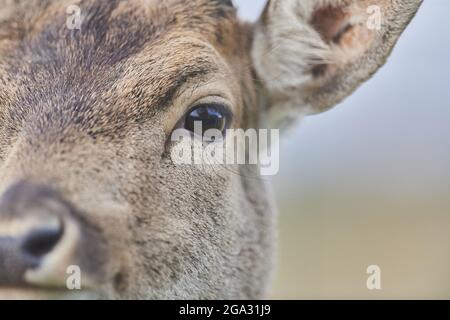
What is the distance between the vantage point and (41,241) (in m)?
3.86

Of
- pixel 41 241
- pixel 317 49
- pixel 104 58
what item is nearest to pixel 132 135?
pixel 104 58

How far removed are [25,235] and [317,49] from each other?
2675 millimetres

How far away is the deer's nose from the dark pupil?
1.25 m

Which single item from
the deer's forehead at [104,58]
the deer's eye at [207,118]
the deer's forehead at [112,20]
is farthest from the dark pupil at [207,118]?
the deer's forehead at [112,20]

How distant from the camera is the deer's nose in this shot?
12.6ft

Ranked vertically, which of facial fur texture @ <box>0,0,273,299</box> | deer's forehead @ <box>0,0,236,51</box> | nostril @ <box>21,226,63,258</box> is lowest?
nostril @ <box>21,226,63,258</box>

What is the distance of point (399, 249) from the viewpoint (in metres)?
15.8

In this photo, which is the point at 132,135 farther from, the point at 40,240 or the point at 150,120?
the point at 40,240

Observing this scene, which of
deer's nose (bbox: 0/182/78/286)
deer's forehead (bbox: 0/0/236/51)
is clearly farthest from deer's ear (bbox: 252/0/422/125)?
deer's nose (bbox: 0/182/78/286)

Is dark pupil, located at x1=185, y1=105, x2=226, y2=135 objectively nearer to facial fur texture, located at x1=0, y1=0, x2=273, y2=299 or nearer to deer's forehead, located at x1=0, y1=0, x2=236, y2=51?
facial fur texture, located at x1=0, y1=0, x2=273, y2=299

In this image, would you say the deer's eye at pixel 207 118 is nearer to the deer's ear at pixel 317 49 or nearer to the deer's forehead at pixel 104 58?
the deer's forehead at pixel 104 58

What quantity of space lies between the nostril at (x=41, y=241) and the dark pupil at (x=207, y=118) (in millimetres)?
1311

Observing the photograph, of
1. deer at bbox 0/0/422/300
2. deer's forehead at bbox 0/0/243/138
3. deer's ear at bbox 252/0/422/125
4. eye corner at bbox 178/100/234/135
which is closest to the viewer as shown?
deer at bbox 0/0/422/300
